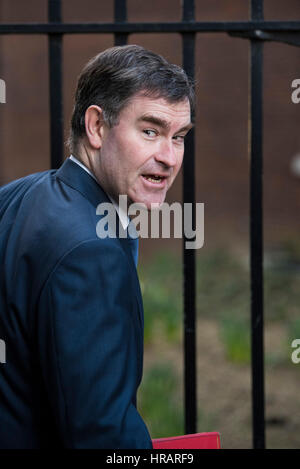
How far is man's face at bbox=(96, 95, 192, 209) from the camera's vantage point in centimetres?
159

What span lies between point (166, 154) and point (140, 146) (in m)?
0.07

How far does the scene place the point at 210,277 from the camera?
19.8 ft

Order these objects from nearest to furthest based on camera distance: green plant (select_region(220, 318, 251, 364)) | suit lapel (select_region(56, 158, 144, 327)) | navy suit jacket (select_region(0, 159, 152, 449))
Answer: navy suit jacket (select_region(0, 159, 152, 449)), suit lapel (select_region(56, 158, 144, 327)), green plant (select_region(220, 318, 251, 364))

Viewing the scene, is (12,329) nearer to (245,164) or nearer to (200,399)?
(200,399)

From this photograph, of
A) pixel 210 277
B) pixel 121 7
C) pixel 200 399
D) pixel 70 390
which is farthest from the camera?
pixel 210 277

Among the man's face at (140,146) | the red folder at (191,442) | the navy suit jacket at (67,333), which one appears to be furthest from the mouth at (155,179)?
the red folder at (191,442)

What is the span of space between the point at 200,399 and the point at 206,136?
3.77 metres

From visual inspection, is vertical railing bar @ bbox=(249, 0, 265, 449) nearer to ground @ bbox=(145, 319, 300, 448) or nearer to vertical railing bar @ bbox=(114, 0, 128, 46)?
vertical railing bar @ bbox=(114, 0, 128, 46)

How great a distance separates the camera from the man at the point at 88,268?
1342mm

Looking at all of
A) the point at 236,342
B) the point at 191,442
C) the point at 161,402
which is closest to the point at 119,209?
the point at 191,442

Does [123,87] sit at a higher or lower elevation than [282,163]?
lower

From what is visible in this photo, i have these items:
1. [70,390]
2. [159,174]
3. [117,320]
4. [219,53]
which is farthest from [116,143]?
[219,53]

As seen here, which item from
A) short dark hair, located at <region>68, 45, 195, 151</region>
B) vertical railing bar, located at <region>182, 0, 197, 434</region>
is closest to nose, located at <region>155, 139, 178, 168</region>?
short dark hair, located at <region>68, 45, 195, 151</region>

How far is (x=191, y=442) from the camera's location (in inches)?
66.1
